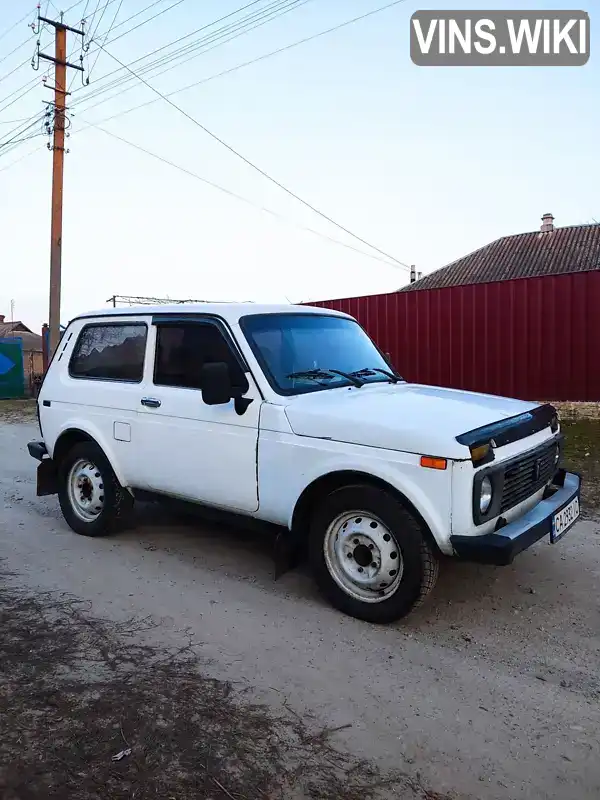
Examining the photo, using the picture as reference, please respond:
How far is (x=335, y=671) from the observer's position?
3.23 meters

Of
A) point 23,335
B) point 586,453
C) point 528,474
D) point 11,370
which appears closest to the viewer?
point 528,474

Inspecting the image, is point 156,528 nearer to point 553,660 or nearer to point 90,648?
point 90,648

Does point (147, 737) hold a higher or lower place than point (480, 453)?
lower

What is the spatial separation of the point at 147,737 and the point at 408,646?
1495mm

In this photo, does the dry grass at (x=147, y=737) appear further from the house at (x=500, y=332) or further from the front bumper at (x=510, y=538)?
the house at (x=500, y=332)

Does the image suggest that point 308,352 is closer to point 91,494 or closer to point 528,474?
point 528,474

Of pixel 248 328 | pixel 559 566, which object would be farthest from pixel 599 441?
pixel 248 328

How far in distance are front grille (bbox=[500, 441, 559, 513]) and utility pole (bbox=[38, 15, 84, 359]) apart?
14308 millimetres

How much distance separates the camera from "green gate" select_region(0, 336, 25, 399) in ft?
68.3

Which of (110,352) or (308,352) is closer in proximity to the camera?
(308,352)

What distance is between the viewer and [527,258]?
36.9 m

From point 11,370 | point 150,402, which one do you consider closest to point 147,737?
point 150,402

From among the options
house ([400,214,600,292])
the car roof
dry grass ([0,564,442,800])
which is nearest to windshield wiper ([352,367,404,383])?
the car roof

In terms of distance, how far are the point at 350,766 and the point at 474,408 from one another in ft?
7.10
